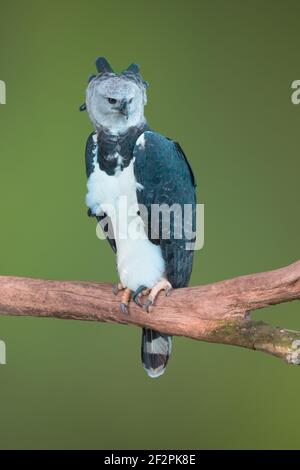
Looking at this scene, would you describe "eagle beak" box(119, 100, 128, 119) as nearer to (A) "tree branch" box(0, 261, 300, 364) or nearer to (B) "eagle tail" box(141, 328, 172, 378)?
(A) "tree branch" box(0, 261, 300, 364)

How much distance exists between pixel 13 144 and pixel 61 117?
0.66 ft

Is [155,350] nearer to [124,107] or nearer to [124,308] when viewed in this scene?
[124,308]

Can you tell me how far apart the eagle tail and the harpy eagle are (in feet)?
0.47

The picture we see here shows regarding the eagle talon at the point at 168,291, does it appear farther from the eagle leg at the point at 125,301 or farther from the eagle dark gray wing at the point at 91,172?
the eagle dark gray wing at the point at 91,172

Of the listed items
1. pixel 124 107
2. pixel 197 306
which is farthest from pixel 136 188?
pixel 197 306

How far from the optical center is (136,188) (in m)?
1.76

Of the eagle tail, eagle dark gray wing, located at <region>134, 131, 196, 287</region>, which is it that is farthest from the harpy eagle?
the eagle tail

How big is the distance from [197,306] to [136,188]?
1.08 feet

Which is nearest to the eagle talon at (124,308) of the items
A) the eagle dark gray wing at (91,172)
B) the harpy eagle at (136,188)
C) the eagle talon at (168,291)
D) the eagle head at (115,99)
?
the harpy eagle at (136,188)

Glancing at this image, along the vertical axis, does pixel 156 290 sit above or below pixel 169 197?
below

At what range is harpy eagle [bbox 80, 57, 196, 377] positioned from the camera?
1.74 m

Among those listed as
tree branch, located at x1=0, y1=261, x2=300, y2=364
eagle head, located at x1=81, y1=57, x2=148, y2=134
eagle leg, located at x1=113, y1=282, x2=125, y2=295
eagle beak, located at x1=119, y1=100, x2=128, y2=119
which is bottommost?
tree branch, located at x1=0, y1=261, x2=300, y2=364

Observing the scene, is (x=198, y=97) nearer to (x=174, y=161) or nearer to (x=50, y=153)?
(x=50, y=153)

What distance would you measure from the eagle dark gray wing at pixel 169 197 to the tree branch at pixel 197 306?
4.9 inches
